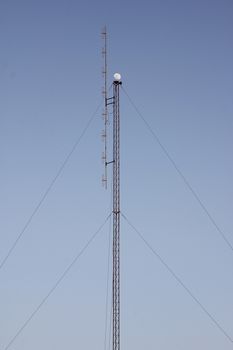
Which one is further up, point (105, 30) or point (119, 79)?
point (105, 30)

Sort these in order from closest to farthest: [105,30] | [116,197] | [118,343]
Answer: [118,343], [116,197], [105,30]

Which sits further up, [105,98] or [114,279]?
[105,98]

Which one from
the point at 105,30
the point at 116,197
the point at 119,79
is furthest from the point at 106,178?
the point at 105,30

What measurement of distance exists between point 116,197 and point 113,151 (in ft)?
10.7

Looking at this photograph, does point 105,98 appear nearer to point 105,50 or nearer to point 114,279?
point 105,50

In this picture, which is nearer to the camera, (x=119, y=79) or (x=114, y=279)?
(x=114, y=279)

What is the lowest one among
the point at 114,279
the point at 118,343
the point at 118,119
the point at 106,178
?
the point at 118,343

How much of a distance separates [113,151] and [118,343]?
12.4m

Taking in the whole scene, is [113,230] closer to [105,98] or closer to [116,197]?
[116,197]

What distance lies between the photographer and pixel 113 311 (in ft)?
118

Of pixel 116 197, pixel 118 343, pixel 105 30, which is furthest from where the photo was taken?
pixel 105 30

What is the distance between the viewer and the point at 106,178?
38500mm

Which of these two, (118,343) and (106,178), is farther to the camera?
(106,178)

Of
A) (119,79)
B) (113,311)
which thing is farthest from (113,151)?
(113,311)
